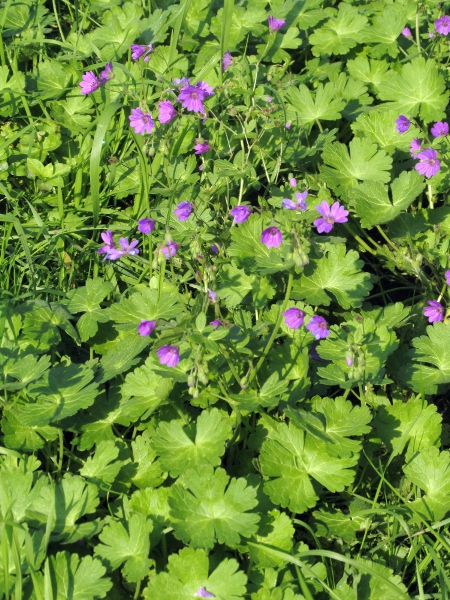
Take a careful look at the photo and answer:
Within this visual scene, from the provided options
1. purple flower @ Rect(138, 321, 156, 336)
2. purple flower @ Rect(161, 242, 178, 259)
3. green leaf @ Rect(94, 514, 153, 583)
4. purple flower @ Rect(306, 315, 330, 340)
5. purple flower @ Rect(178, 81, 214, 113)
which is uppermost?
purple flower @ Rect(178, 81, 214, 113)

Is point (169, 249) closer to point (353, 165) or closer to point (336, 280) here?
point (336, 280)

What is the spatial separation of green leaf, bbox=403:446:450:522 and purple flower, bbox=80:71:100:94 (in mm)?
2432

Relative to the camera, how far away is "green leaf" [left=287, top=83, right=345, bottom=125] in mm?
3822

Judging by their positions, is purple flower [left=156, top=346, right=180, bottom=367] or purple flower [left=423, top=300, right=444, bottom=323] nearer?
purple flower [left=156, top=346, right=180, bottom=367]

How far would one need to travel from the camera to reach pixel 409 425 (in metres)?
2.78

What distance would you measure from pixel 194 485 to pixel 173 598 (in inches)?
13.7

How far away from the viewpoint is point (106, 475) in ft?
8.50

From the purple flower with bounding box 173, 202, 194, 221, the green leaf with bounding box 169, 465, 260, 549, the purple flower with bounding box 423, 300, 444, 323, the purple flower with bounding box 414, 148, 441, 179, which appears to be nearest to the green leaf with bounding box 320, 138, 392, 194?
the purple flower with bounding box 414, 148, 441, 179

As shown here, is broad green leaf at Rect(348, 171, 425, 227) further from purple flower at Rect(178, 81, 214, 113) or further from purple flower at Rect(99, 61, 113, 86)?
purple flower at Rect(99, 61, 113, 86)

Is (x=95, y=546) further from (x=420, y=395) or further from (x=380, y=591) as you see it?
(x=420, y=395)

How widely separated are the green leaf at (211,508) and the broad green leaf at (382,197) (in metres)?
1.42

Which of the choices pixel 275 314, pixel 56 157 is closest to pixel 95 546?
pixel 275 314

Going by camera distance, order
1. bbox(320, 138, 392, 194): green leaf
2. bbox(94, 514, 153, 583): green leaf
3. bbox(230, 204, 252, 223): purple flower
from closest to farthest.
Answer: bbox(94, 514, 153, 583): green leaf < bbox(230, 204, 252, 223): purple flower < bbox(320, 138, 392, 194): green leaf

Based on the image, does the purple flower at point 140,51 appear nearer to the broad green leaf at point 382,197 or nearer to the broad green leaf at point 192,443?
the broad green leaf at point 382,197
